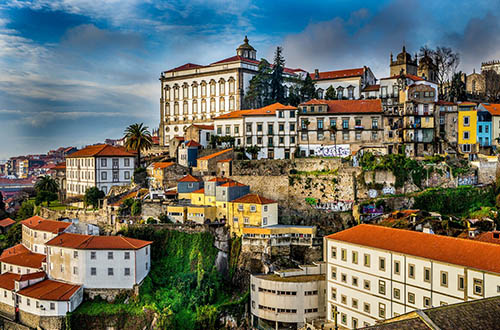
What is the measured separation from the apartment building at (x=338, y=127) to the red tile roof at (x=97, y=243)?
22.4 m

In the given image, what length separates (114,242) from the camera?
38.2m

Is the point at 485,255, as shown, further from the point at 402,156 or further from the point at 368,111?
the point at 368,111

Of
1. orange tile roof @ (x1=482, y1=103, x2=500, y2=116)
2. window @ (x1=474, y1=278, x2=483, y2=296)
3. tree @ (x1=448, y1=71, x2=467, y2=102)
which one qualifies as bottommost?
window @ (x1=474, y1=278, x2=483, y2=296)

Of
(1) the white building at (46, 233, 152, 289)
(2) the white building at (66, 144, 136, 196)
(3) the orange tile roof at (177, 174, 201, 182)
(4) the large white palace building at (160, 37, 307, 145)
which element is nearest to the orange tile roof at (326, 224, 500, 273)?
(1) the white building at (46, 233, 152, 289)

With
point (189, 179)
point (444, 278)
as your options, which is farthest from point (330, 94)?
point (444, 278)

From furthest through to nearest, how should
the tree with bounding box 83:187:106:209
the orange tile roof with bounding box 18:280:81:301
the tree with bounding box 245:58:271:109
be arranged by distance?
the tree with bounding box 245:58:271:109
the tree with bounding box 83:187:106:209
the orange tile roof with bounding box 18:280:81:301

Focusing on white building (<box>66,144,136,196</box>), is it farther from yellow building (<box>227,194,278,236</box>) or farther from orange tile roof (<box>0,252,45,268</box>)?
yellow building (<box>227,194,278,236</box>)

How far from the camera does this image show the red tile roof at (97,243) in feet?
123

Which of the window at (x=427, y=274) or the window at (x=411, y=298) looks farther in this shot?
the window at (x=411, y=298)

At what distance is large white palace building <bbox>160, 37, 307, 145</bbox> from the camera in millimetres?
69375

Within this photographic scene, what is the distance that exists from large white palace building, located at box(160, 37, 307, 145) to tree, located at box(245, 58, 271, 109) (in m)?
1.19

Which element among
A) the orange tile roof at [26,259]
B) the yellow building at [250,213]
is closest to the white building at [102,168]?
the orange tile roof at [26,259]

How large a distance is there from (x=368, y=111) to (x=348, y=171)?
31.3ft

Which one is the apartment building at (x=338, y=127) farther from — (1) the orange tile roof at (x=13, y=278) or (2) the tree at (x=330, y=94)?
(1) the orange tile roof at (x=13, y=278)
